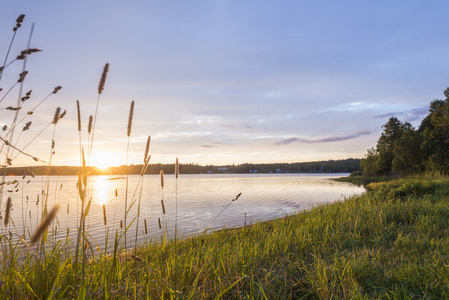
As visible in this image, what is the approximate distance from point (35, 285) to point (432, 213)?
33.5ft

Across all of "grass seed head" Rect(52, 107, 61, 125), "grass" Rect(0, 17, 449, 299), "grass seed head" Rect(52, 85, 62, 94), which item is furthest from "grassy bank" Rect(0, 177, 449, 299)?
"grass seed head" Rect(52, 85, 62, 94)

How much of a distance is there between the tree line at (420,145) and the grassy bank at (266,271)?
115 feet

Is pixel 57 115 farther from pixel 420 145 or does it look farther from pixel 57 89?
pixel 420 145

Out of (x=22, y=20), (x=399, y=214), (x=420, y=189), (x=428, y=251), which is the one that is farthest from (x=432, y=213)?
(x=22, y=20)

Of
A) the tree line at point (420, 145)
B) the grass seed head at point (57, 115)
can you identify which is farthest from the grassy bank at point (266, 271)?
the tree line at point (420, 145)

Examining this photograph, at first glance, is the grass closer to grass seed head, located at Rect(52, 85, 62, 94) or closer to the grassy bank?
the grassy bank

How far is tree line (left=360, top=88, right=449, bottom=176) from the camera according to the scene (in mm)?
37250

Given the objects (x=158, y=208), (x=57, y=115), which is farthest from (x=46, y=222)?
(x=158, y=208)

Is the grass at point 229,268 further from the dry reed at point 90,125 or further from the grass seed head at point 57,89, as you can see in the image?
the grass seed head at point 57,89

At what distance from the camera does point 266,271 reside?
Answer: 374 cm

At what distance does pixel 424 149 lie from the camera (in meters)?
41.0

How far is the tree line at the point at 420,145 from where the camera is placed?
37250mm

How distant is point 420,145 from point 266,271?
4881cm

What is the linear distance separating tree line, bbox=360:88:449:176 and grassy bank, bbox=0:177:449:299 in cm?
3499
